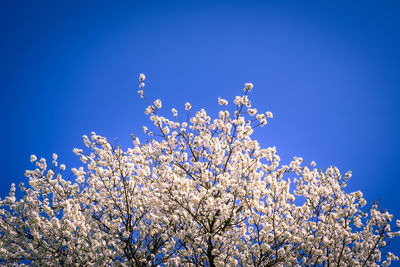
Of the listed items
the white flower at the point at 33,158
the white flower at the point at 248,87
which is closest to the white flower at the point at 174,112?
the white flower at the point at 248,87

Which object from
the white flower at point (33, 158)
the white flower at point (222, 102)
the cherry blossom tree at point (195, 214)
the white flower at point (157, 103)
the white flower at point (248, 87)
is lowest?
the cherry blossom tree at point (195, 214)

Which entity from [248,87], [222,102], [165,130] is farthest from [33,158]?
[248,87]

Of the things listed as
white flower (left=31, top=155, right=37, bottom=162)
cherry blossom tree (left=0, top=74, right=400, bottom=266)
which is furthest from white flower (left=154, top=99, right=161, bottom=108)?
white flower (left=31, top=155, right=37, bottom=162)

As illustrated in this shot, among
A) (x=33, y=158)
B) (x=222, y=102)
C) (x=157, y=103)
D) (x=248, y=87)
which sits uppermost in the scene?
(x=33, y=158)

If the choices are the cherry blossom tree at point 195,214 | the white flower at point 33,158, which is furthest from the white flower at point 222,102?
the white flower at point 33,158

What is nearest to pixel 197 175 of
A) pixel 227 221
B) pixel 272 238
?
pixel 227 221

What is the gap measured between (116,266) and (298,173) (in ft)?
24.8

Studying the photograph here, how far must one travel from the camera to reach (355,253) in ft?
25.1

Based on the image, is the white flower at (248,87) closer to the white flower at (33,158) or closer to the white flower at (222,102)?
the white flower at (222,102)

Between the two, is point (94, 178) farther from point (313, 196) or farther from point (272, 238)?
point (313, 196)

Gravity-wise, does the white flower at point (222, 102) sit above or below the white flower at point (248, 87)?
above

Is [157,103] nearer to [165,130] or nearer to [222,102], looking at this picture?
[165,130]

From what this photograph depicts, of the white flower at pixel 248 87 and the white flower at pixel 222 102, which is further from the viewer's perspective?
the white flower at pixel 222 102

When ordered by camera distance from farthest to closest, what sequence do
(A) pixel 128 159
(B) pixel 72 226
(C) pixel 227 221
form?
(A) pixel 128 159 → (C) pixel 227 221 → (B) pixel 72 226
